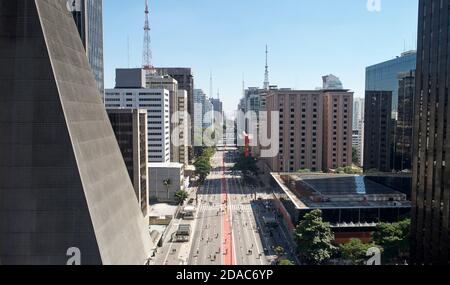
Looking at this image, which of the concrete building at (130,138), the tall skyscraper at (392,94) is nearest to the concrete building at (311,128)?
the tall skyscraper at (392,94)

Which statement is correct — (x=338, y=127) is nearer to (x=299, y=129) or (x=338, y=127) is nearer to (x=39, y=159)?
(x=299, y=129)

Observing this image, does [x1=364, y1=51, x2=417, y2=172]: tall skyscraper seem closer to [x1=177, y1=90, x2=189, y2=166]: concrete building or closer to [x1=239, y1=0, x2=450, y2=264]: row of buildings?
[x1=239, y1=0, x2=450, y2=264]: row of buildings

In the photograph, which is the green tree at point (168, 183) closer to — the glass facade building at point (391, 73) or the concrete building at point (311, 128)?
the concrete building at point (311, 128)

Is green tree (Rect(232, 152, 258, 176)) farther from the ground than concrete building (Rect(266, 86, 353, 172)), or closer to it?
closer to it

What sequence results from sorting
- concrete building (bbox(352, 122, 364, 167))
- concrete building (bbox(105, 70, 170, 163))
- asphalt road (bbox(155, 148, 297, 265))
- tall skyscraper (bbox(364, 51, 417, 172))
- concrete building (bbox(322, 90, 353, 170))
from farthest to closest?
concrete building (bbox(352, 122, 364, 167)) → concrete building (bbox(322, 90, 353, 170)) → concrete building (bbox(105, 70, 170, 163)) → tall skyscraper (bbox(364, 51, 417, 172)) → asphalt road (bbox(155, 148, 297, 265))

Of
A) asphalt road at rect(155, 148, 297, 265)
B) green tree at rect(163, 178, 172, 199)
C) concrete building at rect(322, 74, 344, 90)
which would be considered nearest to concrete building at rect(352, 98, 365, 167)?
concrete building at rect(322, 74, 344, 90)

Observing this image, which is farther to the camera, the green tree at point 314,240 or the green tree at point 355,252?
the green tree at point 314,240
